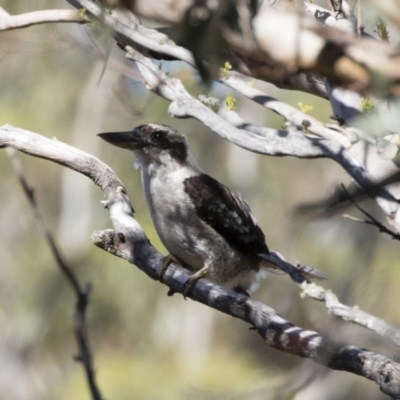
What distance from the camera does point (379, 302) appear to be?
201 cm

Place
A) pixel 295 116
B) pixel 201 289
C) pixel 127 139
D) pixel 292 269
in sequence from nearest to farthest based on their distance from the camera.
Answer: pixel 292 269
pixel 295 116
pixel 201 289
pixel 127 139

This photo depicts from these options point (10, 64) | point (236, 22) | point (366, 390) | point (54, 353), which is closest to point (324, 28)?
point (236, 22)

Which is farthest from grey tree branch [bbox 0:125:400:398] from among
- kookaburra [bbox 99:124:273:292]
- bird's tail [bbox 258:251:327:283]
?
kookaburra [bbox 99:124:273:292]

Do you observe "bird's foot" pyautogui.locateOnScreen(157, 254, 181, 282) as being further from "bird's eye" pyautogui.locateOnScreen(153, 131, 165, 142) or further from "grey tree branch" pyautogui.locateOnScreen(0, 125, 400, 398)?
"bird's eye" pyautogui.locateOnScreen(153, 131, 165, 142)

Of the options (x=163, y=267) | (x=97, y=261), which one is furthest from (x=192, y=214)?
(x=97, y=261)

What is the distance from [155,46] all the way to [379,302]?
4.14ft

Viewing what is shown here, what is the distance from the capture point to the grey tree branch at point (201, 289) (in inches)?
91.2

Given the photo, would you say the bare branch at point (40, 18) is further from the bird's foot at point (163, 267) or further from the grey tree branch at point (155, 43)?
the bird's foot at point (163, 267)

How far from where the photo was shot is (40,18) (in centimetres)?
321

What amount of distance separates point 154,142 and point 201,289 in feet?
3.25

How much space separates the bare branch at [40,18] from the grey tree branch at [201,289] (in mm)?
384

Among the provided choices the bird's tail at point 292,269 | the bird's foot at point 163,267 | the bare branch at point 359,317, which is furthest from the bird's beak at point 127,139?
the bare branch at point 359,317

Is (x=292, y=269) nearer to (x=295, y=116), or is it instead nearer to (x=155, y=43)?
(x=295, y=116)

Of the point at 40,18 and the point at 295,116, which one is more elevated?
the point at 40,18
